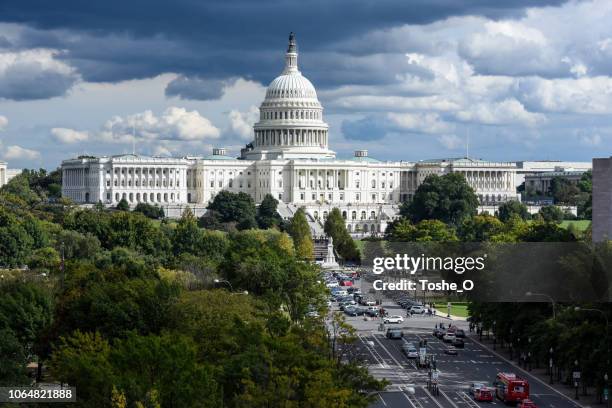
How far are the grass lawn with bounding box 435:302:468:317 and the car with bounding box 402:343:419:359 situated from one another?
3593 cm

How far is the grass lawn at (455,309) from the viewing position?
487 ft

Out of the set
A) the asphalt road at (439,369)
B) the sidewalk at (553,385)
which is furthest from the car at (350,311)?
the sidewalk at (553,385)

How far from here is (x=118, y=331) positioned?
88.0 metres

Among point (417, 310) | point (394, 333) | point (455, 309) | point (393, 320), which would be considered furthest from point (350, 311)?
point (394, 333)

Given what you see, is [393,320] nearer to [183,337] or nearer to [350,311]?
[350,311]

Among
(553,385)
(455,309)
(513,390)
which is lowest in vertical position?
(553,385)

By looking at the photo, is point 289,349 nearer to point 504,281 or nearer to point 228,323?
point 228,323

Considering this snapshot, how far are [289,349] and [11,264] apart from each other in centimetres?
10306

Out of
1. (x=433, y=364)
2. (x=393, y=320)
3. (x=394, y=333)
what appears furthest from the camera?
(x=393, y=320)

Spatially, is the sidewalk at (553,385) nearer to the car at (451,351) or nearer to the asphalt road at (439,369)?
the asphalt road at (439,369)

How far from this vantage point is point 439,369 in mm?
101750

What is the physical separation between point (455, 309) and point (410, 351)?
153ft

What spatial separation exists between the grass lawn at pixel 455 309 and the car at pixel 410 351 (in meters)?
35.9

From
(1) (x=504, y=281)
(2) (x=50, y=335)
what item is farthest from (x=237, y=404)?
(1) (x=504, y=281)
